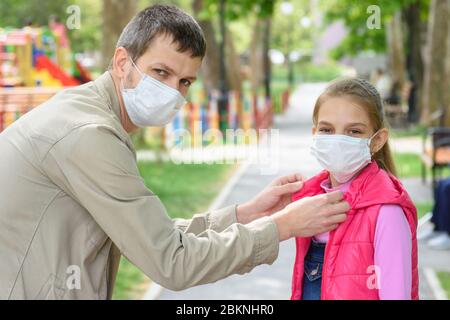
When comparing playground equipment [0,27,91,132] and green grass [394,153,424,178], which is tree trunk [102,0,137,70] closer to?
playground equipment [0,27,91,132]

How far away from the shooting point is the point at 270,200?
3801 millimetres

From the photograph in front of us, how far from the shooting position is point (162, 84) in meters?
3.33

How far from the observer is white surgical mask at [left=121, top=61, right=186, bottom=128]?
332cm

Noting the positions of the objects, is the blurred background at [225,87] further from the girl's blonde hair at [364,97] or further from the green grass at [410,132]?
the girl's blonde hair at [364,97]

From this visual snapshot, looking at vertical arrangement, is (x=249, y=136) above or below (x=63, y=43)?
below

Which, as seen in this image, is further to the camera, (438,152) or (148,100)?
(438,152)

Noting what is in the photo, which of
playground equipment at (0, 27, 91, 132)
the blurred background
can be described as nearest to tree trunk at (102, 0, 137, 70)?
the blurred background

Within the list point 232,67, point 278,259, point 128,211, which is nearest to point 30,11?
point 232,67

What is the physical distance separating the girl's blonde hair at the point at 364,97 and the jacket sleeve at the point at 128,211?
0.82 meters

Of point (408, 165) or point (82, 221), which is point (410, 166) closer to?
point (408, 165)

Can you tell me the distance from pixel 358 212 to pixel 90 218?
1007 mm

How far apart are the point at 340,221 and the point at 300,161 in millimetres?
12644

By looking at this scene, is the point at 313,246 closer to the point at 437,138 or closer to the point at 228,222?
the point at 228,222
